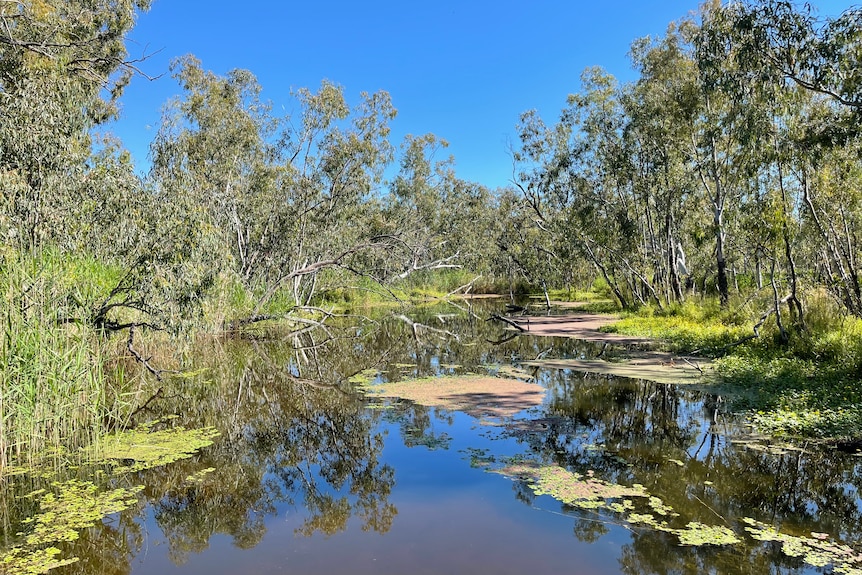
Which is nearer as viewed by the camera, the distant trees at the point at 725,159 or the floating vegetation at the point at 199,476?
the floating vegetation at the point at 199,476

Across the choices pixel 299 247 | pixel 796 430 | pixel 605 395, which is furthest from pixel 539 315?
pixel 796 430

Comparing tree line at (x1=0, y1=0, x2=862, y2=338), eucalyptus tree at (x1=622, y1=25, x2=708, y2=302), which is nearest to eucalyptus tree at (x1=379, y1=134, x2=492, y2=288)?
tree line at (x1=0, y1=0, x2=862, y2=338)

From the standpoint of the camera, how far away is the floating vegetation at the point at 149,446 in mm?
6145

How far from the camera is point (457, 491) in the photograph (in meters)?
5.61

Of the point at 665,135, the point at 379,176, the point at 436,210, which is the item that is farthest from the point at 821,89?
the point at 436,210

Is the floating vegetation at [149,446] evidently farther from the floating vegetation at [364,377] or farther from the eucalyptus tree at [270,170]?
the eucalyptus tree at [270,170]

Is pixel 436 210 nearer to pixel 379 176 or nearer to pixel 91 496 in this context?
pixel 379 176

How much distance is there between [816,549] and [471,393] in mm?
6097

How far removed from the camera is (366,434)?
7539mm

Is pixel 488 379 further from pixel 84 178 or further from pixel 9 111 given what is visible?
pixel 9 111

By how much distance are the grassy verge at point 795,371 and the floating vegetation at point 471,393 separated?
3.29 m

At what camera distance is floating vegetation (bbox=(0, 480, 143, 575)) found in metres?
4.11

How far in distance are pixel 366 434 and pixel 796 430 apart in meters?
5.50

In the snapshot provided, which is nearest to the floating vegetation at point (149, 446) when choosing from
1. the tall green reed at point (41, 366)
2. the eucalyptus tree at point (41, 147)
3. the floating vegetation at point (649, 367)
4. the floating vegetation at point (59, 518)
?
the tall green reed at point (41, 366)
